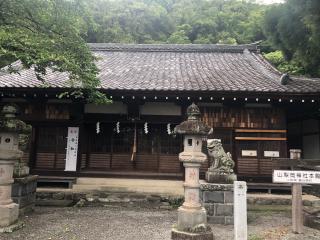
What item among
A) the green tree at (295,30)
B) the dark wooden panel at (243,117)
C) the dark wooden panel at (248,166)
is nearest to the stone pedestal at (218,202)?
the dark wooden panel at (248,166)

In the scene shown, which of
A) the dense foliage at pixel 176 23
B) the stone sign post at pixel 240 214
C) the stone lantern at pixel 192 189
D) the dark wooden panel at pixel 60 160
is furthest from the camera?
the dense foliage at pixel 176 23

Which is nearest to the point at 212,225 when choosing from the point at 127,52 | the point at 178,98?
the point at 178,98

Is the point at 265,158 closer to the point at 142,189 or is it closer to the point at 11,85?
the point at 142,189

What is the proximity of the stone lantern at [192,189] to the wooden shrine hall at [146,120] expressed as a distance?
351 centimetres

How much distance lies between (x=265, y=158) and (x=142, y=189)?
4.78m

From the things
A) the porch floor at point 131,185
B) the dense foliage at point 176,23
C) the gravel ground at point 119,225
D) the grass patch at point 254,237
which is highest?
the dense foliage at point 176,23

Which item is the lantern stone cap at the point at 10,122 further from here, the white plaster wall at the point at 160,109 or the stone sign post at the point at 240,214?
the stone sign post at the point at 240,214

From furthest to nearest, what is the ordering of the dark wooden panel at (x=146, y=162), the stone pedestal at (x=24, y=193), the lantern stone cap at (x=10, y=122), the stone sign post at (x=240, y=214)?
1. the dark wooden panel at (x=146, y=162)
2. the stone pedestal at (x=24, y=193)
3. the lantern stone cap at (x=10, y=122)
4. the stone sign post at (x=240, y=214)

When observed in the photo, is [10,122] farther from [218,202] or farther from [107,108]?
[218,202]

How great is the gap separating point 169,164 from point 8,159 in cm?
615

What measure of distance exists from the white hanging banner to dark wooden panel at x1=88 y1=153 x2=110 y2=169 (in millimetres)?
698

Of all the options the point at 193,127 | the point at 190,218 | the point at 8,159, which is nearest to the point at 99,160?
the point at 8,159

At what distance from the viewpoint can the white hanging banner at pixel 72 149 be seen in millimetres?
11453

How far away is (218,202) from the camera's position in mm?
7910
